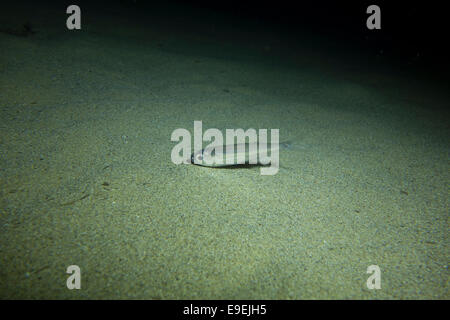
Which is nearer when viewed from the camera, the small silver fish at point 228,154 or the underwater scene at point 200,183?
the underwater scene at point 200,183

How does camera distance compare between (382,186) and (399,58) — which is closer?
(382,186)

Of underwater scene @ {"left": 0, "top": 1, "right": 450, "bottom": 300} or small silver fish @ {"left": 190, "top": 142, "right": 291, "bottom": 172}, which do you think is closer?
underwater scene @ {"left": 0, "top": 1, "right": 450, "bottom": 300}

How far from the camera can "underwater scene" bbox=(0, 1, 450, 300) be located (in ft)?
4.54

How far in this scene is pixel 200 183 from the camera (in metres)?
2.04

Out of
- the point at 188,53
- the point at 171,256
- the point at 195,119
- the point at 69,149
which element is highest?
the point at 188,53

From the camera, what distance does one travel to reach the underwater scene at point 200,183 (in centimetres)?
138

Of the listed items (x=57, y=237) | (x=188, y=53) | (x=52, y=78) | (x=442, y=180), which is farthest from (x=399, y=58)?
Result: (x=57, y=237)

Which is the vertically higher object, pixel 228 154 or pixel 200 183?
pixel 228 154

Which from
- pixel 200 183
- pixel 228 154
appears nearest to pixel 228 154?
pixel 228 154

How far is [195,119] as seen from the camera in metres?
3.07

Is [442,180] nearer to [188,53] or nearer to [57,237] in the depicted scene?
[57,237]

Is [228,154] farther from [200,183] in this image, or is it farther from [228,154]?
[200,183]

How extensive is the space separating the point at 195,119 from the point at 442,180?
2.69 m

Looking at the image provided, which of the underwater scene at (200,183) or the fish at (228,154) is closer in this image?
the underwater scene at (200,183)
